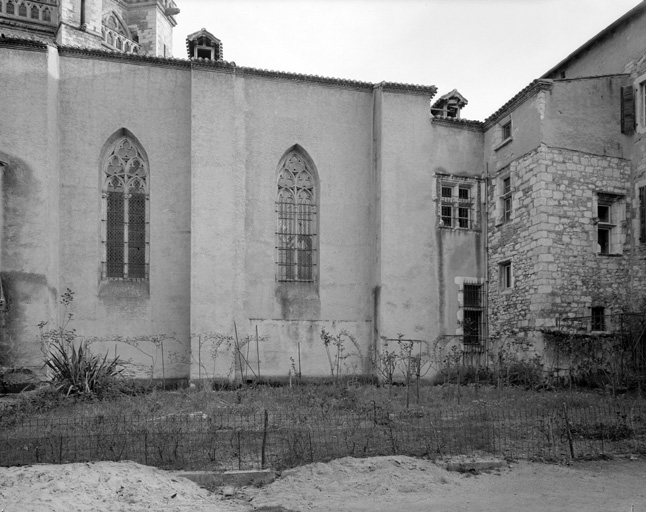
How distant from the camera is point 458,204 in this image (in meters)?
23.3

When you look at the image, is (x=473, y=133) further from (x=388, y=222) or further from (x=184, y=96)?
(x=184, y=96)

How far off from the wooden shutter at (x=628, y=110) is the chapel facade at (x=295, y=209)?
0.04 metres

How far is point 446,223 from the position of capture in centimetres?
2327

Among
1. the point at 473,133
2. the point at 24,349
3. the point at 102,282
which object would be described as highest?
the point at 473,133

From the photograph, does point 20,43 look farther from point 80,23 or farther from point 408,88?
point 80,23

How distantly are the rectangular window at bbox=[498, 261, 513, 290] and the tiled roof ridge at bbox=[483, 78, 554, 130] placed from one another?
15.9ft

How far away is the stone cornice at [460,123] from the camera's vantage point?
23234 mm

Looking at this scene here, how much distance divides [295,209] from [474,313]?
694 cm

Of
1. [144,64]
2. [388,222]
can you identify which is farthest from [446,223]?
[144,64]

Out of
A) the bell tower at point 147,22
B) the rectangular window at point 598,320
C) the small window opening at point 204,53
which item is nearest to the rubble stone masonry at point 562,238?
the rectangular window at point 598,320

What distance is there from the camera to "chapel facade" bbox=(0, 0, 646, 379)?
1978cm

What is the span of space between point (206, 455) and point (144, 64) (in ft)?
46.8

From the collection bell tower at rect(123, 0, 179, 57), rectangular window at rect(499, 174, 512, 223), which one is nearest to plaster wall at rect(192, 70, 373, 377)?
rectangular window at rect(499, 174, 512, 223)

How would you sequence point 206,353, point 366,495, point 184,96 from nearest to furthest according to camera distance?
1. point 366,495
2. point 206,353
3. point 184,96
